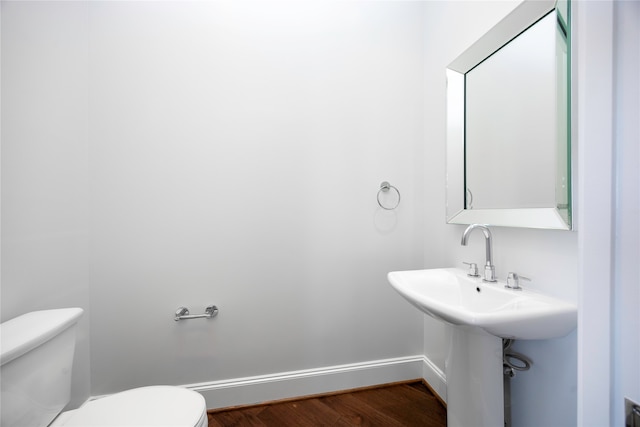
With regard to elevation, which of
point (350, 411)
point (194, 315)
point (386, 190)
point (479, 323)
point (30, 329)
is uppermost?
point (386, 190)

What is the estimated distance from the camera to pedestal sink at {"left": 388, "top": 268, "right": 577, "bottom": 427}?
2.39 feet

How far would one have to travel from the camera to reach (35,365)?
86 centimetres

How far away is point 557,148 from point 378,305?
1128 mm

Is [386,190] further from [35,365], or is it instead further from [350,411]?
[35,365]

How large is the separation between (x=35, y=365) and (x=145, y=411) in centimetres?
39

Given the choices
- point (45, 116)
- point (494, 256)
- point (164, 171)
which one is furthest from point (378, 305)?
point (45, 116)

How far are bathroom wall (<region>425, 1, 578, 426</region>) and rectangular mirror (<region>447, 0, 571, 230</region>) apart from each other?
0.22 feet

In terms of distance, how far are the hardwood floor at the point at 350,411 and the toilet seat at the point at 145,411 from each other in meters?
0.52

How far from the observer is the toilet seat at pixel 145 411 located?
0.83 m

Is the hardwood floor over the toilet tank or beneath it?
beneath

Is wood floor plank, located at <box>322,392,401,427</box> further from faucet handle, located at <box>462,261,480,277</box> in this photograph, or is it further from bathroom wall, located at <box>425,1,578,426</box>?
faucet handle, located at <box>462,261,480,277</box>

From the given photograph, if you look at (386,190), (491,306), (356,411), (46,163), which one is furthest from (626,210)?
(46,163)

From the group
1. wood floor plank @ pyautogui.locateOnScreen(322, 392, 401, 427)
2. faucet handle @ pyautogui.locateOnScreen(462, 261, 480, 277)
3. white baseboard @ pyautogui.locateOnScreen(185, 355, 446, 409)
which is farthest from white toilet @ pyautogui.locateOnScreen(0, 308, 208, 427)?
faucet handle @ pyautogui.locateOnScreen(462, 261, 480, 277)

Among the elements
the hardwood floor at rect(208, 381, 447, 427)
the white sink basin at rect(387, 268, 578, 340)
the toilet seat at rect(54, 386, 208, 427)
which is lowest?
the hardwood floor at rect(208, 381, 447, 427)
